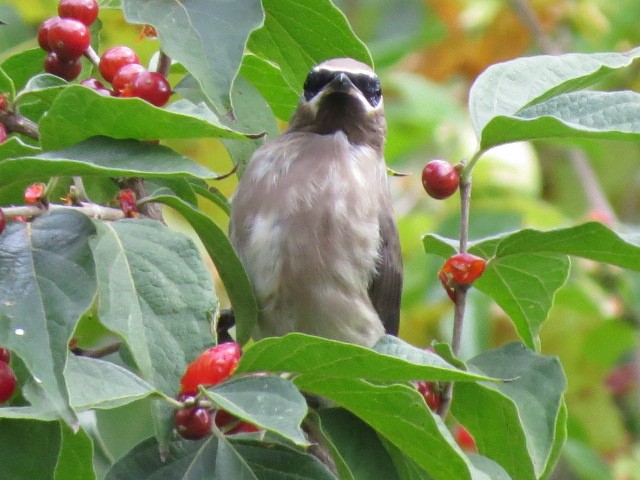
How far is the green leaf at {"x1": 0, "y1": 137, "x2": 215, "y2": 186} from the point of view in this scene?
2117mm

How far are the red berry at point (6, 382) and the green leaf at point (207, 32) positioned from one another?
2.09ft

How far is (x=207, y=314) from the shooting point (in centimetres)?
227

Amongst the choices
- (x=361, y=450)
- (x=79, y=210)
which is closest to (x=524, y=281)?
(x=361, y=450)

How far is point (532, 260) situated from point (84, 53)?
3.59 feet

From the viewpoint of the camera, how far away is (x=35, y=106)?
2629mm

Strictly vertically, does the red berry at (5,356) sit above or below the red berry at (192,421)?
below

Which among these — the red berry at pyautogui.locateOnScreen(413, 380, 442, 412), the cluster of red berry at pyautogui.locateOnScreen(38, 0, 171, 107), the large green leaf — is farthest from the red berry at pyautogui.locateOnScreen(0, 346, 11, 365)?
the large green leaf

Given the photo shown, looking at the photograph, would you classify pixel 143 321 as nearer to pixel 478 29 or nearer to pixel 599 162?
pixel 478 29

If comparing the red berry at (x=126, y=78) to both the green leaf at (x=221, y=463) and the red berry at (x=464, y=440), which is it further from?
the red berry at (x=464, y=440)

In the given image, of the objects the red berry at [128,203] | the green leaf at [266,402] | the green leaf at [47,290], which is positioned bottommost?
the green leaf at [266,402]

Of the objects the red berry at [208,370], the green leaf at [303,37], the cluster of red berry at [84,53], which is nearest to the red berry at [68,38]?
the cluster of red berry at [84,53]

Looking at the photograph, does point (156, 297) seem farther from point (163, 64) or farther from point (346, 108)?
point (346, 108)

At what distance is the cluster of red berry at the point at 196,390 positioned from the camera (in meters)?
2.16

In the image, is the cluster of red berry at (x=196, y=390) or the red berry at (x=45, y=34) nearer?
the cluster of red berry at (x=196, y=390)
